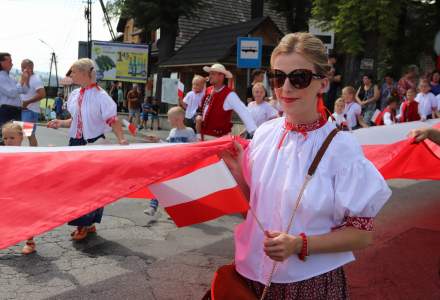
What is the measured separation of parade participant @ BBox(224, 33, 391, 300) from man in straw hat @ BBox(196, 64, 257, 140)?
15.6 feet

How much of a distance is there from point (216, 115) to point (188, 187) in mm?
4210

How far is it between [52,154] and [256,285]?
1300mm

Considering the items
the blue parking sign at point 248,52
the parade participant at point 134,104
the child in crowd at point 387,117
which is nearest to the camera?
the child in crowd at point 387,117

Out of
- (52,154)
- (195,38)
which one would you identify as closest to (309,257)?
(52,154)

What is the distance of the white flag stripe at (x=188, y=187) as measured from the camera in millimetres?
2521

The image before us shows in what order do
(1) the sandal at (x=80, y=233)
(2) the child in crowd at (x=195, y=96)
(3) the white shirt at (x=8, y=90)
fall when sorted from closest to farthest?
(1) the sandal at (x=80, y=233) < (3) the white shirt at (x=8, y=90) < (2) the child in crowd at (x=195, y=96)

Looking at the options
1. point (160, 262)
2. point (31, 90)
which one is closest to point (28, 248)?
point (160, 262)

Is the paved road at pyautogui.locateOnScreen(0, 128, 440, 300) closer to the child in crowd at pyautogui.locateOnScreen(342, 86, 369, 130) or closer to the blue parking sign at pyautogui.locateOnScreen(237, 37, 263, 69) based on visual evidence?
the child in crowd at pyautogui.locateOnScreen(342, 86, 369, 130)

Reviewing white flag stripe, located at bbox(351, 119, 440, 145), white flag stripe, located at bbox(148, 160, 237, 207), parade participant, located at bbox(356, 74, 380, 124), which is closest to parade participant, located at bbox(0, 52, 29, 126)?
white flag stripe, located at bbox(351, 119, 440, 145)

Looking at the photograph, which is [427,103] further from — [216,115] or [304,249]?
[304,249]

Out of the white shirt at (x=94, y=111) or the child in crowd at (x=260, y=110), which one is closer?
the white shirt at (x=94, y=111)

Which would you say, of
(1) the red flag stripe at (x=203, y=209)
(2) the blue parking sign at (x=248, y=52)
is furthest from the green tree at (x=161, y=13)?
(1) the red flag stripe at (x=203, y=209)

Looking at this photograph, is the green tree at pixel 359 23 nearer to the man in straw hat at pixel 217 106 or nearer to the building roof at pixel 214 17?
the building roof at pixel 214 17

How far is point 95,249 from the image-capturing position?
4.68 meters
